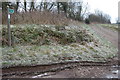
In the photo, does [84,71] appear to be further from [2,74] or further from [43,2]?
[43,2]

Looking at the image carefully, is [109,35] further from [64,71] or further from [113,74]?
[64,71]

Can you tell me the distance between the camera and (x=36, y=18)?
8.45 metres

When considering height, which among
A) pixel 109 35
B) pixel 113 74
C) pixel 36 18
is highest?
pixel 36 18

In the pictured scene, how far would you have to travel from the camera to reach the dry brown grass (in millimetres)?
7867

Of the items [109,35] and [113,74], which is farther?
[109,35]

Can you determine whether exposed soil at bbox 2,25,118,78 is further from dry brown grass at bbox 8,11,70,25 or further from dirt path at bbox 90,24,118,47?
dirt path at bbox 90,24,118,47

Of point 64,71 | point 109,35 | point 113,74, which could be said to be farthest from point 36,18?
point 109,35

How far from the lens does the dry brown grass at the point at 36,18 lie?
7867 millimetres

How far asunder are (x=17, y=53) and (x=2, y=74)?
134 centimetres

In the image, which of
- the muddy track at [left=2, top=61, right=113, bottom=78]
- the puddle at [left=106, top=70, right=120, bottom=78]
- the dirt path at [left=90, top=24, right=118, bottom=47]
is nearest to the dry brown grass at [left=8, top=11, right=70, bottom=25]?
the dirt path at [left=90, top=24, right=118, bottom=47]

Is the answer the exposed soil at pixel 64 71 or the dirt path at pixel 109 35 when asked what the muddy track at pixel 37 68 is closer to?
the exposed soil at pixel 64 71

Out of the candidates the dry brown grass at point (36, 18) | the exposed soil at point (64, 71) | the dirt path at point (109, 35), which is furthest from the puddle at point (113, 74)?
the dry brown grass at point (36, 18)

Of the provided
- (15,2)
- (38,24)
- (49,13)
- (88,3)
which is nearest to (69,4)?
(88,3)

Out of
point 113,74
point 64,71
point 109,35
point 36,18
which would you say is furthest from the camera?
point 109,35
